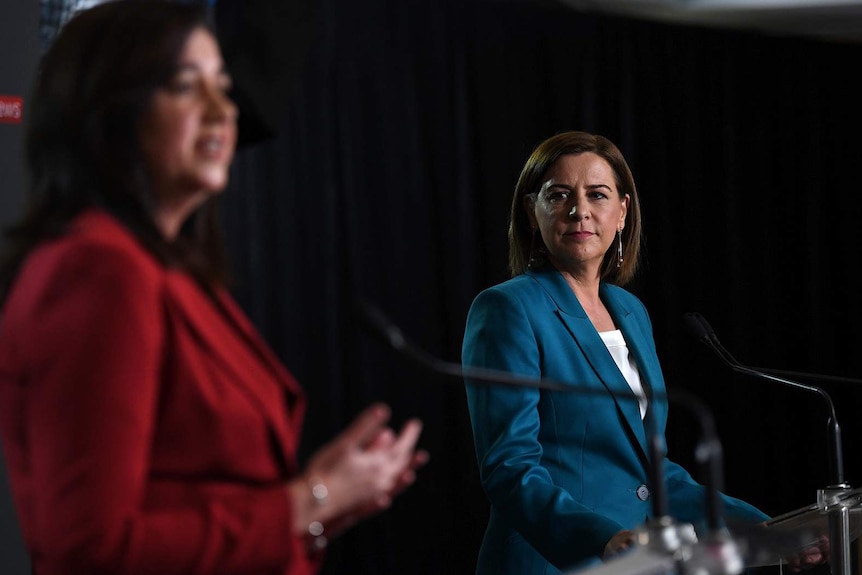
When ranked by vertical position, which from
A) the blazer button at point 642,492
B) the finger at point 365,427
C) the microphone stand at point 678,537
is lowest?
the blazer button at point 642,492

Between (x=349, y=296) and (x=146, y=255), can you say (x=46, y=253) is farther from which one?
(x=349, y=296)

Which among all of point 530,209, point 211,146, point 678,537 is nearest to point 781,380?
point 530,209

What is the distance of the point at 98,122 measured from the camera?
112 centimetres

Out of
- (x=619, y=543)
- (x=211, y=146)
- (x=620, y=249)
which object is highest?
(x=211, y=146)

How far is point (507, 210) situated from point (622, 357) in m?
1.74

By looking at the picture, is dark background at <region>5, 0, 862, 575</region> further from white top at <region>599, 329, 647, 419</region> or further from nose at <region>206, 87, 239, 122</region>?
nose at <region>206, 87, 239, 122</region>

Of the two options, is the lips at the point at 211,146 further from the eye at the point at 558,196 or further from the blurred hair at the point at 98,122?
the eye at the point at 558,196

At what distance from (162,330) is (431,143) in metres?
2.90

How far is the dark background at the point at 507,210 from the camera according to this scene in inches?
144

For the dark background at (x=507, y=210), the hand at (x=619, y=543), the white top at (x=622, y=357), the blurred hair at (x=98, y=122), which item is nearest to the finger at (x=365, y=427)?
the blurred hair at (x=98, y=122)

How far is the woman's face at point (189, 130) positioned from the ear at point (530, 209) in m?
1.35

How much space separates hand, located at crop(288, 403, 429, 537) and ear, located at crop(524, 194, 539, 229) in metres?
1.39

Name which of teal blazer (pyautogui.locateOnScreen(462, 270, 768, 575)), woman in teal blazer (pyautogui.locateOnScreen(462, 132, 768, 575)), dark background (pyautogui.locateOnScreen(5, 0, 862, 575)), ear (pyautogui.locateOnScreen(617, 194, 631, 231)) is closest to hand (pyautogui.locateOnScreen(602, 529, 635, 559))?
woman in teal blazer (pyautogui.locateOnScreen(462, 132, 768, 575))

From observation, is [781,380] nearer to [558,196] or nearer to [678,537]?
[558,196]
